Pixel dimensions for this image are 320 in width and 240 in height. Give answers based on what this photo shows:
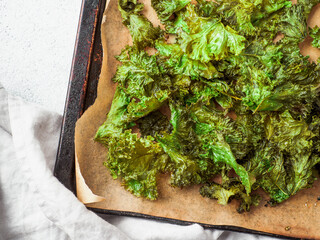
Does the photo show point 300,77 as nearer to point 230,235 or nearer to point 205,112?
point 205,112

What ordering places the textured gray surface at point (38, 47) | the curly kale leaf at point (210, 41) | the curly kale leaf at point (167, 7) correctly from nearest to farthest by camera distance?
the curly kale leaf at point (210, 41), the curly kale leaf at point (167, 7), the textured gray surface at point (38, 47)

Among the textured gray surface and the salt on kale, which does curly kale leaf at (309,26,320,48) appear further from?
the textured gray surface

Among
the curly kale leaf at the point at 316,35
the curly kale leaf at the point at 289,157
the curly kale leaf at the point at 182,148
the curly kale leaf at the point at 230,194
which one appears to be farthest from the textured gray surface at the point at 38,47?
the curly kale leaf at the point at 316,35

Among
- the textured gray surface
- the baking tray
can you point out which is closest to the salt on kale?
the baking tray

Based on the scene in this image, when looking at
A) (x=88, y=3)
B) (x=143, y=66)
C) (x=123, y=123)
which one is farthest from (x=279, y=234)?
(x=88, y=3)

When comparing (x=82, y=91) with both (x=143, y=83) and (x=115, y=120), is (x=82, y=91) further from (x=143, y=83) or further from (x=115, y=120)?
(x=143, y=83)

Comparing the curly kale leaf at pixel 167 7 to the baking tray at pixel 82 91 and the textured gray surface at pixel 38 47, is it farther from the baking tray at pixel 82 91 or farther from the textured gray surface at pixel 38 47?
the textured gray surface at pixel 38 47
